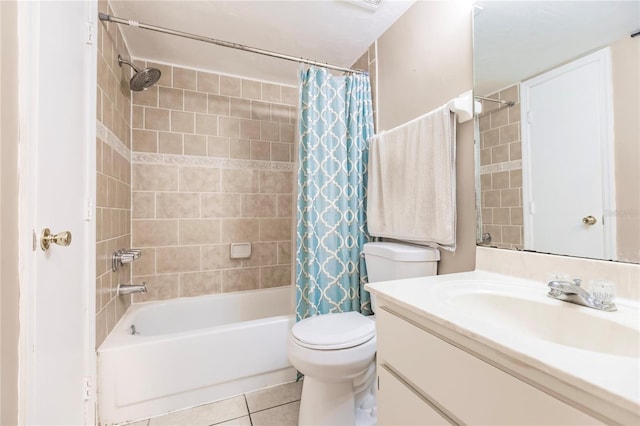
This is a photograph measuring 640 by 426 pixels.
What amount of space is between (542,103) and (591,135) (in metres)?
0.19

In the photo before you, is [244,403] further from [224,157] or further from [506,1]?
[506,1]

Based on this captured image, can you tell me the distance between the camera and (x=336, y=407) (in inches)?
49.6

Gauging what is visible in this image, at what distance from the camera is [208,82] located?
86.6 inches

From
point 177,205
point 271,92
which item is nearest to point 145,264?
point 177,205

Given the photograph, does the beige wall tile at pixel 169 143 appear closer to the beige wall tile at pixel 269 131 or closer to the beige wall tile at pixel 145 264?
the beige wall tile at pixel 269 131

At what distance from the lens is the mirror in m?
0.73

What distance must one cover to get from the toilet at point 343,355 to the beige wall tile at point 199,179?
4.60 ft

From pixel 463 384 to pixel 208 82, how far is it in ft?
8.11

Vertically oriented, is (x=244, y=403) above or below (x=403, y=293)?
below

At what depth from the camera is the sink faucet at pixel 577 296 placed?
0.69m

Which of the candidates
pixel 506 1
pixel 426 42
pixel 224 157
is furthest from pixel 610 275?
pixel 224 157

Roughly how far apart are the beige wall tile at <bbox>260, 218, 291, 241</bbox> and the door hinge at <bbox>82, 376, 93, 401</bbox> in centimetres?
137

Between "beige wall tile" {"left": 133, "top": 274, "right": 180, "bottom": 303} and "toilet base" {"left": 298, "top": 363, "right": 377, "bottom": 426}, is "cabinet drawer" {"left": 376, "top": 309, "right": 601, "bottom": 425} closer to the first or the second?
"toilet base" {"left": 298, "top": 363, "right": 377, "bottom": 426}

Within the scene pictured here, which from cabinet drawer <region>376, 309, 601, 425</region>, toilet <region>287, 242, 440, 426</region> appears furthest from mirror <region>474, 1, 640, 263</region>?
cabinet drawer <region>376, 309, 601, 425</region>
